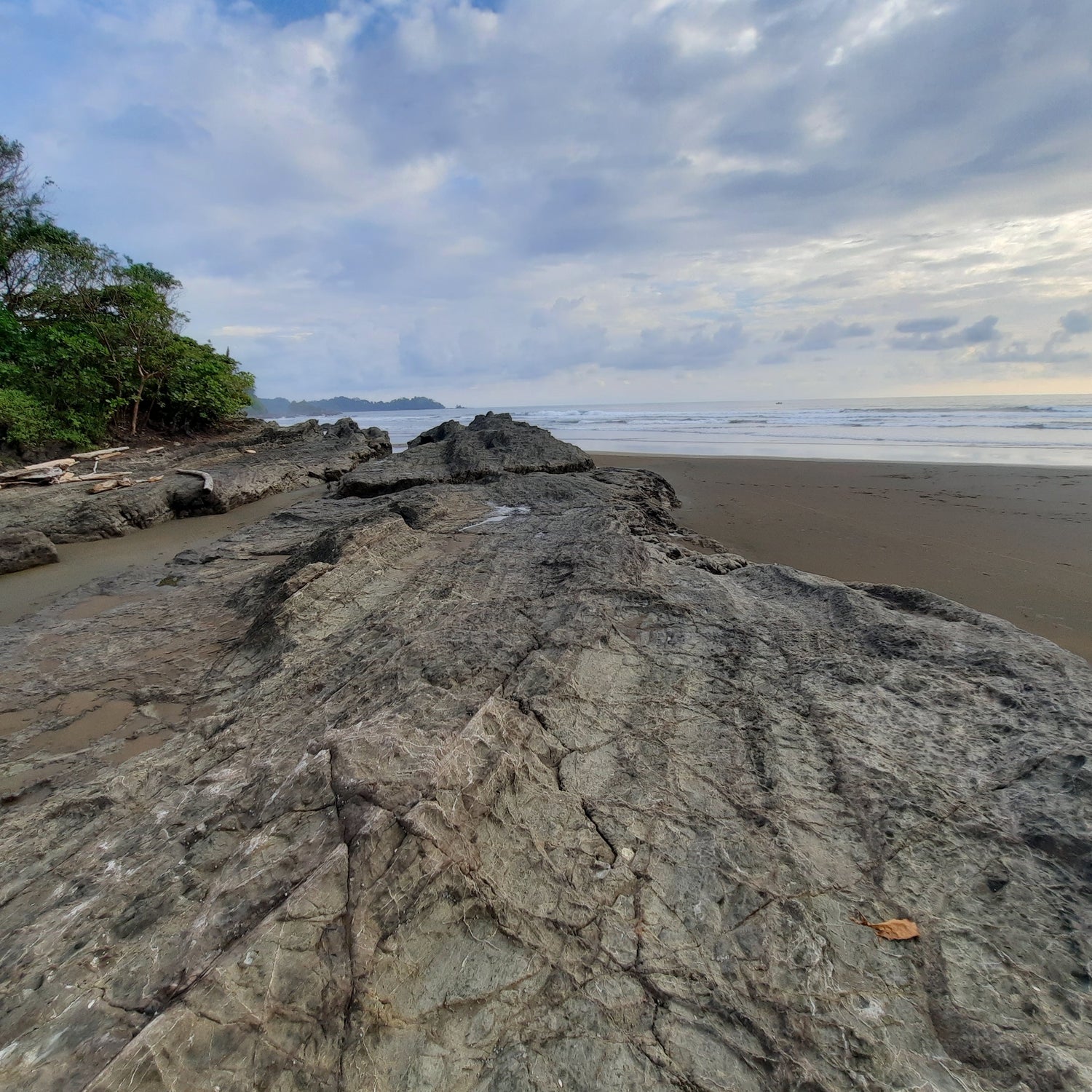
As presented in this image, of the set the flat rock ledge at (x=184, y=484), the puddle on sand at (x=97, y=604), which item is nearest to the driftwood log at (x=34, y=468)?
the flat rock ledge at (x=184, y=484)

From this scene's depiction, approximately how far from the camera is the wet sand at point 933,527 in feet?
15.6

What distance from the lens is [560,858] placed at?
5.50 feet

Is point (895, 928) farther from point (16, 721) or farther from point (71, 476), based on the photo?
point (71, 476)

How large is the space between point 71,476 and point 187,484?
9.16ft

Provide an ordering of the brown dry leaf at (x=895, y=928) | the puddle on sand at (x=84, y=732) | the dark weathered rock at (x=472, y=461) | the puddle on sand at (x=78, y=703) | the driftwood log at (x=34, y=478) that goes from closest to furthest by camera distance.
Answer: the brown dry leaf at (x=895, y=928)
the puddle on sand at (x=84, y=732)
the puddle on sand at (x=78, y=703)
the dark weathered rock at (x=472, y=461)
the driftwood log at (x=34, y=478)

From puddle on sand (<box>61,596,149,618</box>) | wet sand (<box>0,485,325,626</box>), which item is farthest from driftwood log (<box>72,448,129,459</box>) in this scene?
puddle on sand (<box>61,596,149,618</box>)

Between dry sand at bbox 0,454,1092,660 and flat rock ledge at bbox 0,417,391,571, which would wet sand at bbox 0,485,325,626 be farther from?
flat rock ledge at bbox 0,417,391,571

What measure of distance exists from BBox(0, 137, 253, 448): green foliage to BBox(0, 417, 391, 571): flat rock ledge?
146 cm

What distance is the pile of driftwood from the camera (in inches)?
354

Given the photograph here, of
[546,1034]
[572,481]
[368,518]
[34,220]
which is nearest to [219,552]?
[368,518]

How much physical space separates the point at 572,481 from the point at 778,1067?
20.4 ft

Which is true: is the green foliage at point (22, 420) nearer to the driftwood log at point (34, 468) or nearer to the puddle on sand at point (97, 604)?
the driftwood log at point (34, 468)

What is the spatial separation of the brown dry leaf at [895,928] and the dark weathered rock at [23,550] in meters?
7.47

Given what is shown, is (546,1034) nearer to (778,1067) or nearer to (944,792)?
(778,1067)
